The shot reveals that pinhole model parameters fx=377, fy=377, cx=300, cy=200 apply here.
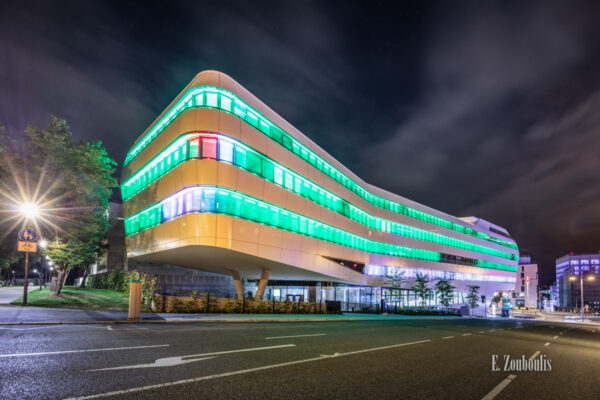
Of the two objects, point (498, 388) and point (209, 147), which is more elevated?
point (209, 147)

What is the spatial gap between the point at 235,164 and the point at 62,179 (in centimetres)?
1080

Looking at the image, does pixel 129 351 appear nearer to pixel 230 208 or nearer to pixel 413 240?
pixel 230 208

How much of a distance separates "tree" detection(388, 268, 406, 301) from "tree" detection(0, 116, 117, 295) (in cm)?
3936

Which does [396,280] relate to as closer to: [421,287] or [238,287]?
[421,287]

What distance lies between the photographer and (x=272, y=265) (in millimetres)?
31438

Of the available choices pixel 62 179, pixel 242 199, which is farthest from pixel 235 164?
pixel 62 179

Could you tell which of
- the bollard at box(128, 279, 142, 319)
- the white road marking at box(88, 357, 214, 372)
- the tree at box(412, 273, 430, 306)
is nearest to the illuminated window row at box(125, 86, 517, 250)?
the bollard at box(128, 279, 142, 319)

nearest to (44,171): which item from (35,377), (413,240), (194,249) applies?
(194,249)

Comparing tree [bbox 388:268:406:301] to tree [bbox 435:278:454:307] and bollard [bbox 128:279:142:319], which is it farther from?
bollard [bbox 128:279:142:319]

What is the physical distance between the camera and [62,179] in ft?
77.9

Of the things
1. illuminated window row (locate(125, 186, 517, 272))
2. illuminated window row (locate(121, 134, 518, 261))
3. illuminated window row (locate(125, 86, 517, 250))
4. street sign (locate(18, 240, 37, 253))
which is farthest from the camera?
illuminated window row (locate(125, 86, 517, 250))

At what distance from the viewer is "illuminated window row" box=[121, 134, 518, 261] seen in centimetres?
2541

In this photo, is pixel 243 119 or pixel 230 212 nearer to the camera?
pixel 230 212

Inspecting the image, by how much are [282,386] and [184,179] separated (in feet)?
69.9
